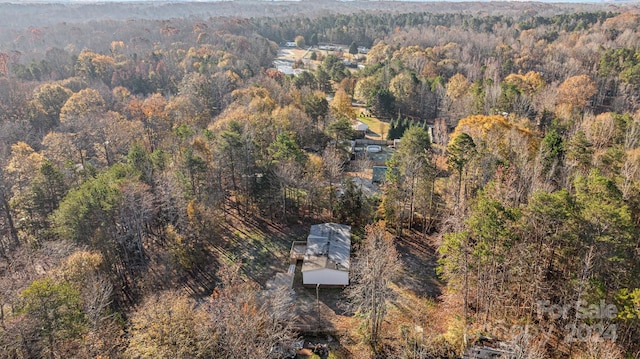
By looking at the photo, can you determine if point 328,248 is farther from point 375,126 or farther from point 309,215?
point 375,126

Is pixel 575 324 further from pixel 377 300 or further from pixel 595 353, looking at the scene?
pixel 377 300

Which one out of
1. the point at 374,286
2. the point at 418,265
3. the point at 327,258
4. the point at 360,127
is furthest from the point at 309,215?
the point at 360,127

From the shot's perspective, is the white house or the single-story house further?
the single-story house

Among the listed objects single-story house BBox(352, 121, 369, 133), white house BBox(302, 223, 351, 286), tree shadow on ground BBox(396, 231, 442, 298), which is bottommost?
tree shadow on ground BBox(396, 231, 442, 298)

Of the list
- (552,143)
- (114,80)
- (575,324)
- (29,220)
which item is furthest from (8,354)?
(114,80)

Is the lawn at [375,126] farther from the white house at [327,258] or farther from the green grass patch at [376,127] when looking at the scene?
the white house at [327,258]

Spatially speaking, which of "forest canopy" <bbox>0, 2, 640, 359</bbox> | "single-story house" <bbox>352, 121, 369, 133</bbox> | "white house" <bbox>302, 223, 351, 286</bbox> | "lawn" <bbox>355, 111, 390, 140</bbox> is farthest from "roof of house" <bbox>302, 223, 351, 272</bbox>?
"lawn" <bbox>355, 111, 390, 140</bbox>

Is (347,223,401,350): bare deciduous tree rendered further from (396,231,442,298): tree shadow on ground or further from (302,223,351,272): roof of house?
(396,231,442,298): tree shadow on ground
